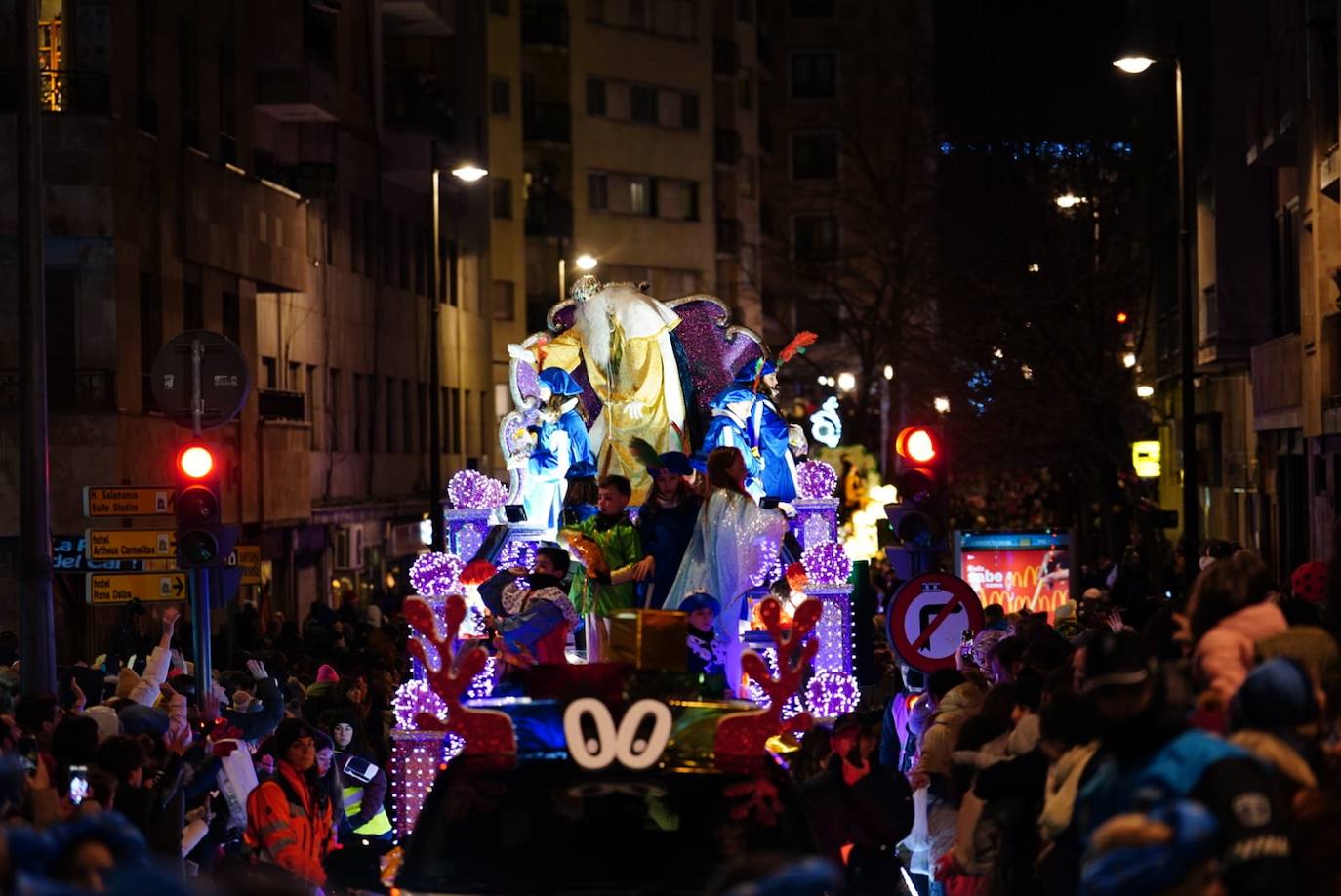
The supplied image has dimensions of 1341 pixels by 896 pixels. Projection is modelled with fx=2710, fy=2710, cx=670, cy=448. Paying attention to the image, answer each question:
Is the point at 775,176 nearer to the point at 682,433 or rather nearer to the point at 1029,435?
the point at 1029,435

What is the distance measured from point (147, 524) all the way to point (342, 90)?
15302 mm

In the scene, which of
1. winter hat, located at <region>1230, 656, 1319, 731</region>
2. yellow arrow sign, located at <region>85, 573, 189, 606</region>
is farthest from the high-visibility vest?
winter hat, located at <region>1230, 656, 1319, 731</region>

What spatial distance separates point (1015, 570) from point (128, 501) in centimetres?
823

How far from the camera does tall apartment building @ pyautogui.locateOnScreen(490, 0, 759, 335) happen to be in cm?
7288

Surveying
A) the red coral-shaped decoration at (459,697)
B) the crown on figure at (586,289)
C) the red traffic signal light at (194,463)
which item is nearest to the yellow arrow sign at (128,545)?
the red traffic signal light at (194,463)

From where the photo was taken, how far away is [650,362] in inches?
820

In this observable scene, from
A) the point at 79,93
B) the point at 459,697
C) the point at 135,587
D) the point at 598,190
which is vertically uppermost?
the point at 598,190

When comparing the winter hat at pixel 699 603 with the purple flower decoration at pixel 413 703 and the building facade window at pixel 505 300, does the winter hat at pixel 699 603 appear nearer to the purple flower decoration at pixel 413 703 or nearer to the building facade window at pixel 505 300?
the purple flower decoration at pixel 413 703

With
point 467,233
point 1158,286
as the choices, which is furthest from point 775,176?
point 1158,286

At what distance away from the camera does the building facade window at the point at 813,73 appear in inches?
3666

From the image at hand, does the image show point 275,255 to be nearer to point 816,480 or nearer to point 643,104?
point 816,480

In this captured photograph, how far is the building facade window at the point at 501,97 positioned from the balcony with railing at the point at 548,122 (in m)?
1.20

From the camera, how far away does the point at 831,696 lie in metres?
17.5

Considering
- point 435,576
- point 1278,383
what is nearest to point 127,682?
point 435,576
